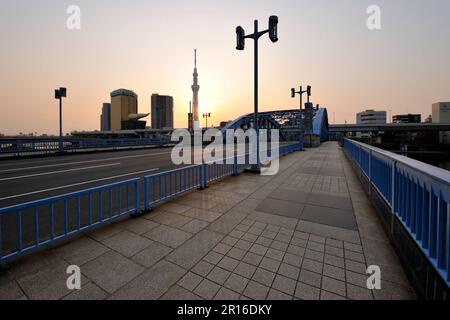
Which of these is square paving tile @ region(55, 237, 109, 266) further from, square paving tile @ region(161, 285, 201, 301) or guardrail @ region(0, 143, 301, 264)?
square paving tile @ region(161, 285, 201, 301)

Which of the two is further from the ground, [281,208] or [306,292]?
[281,208]

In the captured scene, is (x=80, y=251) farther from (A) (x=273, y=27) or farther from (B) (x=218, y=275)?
(A) (x=273, y=27)

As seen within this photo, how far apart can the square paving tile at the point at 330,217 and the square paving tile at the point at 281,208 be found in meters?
0.19

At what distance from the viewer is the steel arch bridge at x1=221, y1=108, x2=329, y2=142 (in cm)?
4300

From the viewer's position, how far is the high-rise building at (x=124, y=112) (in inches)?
5423

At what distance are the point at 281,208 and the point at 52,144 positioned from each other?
22.6 metres

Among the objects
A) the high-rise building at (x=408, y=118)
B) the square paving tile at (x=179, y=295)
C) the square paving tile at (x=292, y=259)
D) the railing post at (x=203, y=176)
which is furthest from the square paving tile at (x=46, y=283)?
the high-rise building at (x=408, y=118)

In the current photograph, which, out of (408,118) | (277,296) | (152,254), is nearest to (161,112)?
(408,118)

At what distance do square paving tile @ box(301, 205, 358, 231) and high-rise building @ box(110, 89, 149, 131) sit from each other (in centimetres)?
14718

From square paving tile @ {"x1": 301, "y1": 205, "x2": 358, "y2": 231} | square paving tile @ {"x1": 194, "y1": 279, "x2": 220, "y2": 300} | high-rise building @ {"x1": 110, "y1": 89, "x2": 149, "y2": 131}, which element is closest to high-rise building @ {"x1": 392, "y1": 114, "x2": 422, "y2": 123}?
square paving tile @ {"x1": 301, "y1": 205, "x2": 358, "y2": 231}

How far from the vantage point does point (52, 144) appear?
1933 cm

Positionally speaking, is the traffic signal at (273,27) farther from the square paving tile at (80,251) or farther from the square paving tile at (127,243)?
the square paving tile at (80,251)

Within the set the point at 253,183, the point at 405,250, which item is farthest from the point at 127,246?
the point at 253,183
